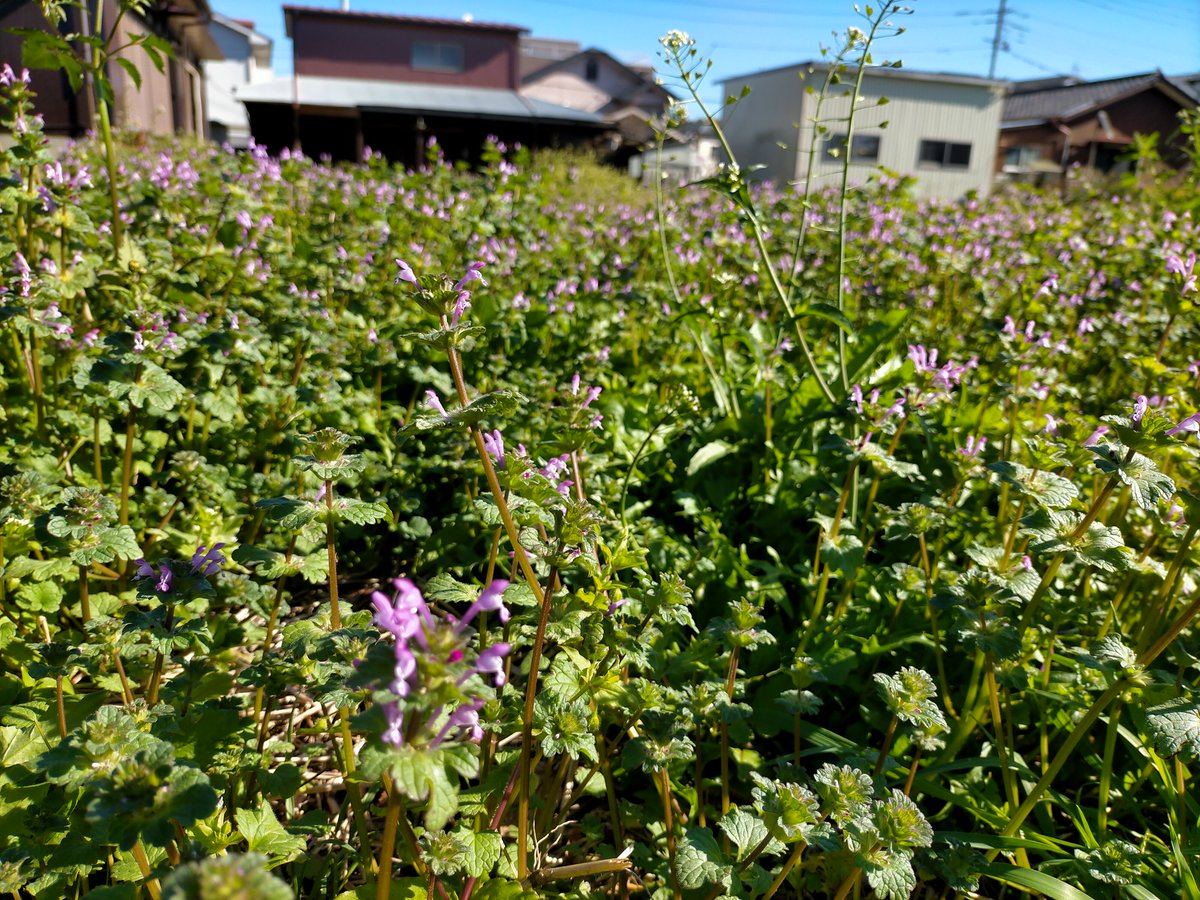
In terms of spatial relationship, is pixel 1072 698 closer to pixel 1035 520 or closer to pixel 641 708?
pixel 1035 520

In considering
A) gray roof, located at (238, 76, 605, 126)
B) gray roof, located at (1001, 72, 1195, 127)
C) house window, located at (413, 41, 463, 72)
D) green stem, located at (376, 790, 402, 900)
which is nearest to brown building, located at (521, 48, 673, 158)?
house window, located at (413, 41, 463, 72)

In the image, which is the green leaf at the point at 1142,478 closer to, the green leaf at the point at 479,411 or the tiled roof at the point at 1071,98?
the green leaf at the point at 479,411

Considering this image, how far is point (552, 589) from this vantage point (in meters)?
1.27

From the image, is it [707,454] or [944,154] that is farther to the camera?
[944,154]

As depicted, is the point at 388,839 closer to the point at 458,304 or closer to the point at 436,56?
the point at 458,304

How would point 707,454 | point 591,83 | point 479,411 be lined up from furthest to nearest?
point 591,83
point 707,454
point 479,411

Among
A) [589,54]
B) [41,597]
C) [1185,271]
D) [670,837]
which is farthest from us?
[589,54]

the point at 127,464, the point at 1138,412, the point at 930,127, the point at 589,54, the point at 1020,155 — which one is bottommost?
the point at 127,464

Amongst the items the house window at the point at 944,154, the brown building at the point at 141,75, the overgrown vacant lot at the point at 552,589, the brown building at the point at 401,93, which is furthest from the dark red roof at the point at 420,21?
the overgrown vacant lot at the point at 552,589

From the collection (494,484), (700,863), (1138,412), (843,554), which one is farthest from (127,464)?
(1138,412)

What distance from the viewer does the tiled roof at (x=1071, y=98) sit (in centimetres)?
3584

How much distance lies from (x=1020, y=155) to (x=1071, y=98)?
464 cm

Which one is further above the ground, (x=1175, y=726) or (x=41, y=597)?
(x=1175, y=726)

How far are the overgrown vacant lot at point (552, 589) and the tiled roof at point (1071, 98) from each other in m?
40.8
